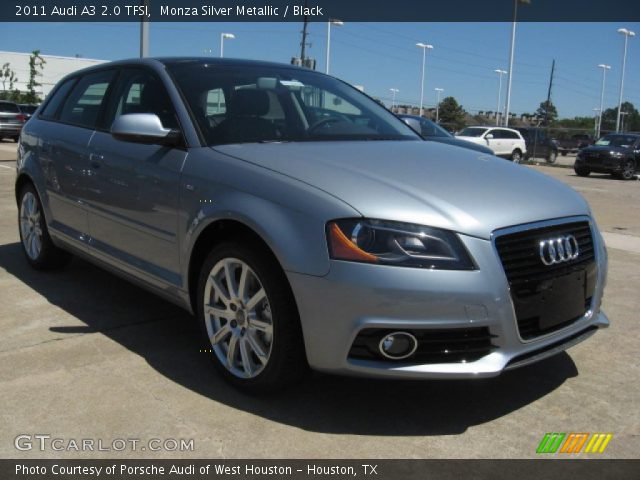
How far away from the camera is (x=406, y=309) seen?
2.63 m

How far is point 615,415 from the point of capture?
121 inches

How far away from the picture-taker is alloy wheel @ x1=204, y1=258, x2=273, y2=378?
9.96ft

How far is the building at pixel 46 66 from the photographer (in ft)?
233

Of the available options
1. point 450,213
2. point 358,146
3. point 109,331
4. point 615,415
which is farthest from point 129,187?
point 615,415

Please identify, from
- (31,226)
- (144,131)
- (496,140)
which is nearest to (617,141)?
(496,140)

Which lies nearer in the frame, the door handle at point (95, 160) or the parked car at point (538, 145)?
the door handle at point (95, 160)

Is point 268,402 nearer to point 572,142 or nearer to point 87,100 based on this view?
point 87,100

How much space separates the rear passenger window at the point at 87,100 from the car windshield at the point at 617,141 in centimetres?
2066

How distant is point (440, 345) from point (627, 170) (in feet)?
68.8

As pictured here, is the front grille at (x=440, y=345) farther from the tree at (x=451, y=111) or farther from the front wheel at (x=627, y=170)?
the tree at (x=451, y=111)

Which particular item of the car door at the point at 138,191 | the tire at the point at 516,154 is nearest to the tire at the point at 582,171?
the tire at the point at 516,154

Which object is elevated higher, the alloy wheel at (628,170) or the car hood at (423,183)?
the car hood at (423,183)

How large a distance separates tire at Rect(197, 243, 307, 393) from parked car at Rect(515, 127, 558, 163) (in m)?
29.4
